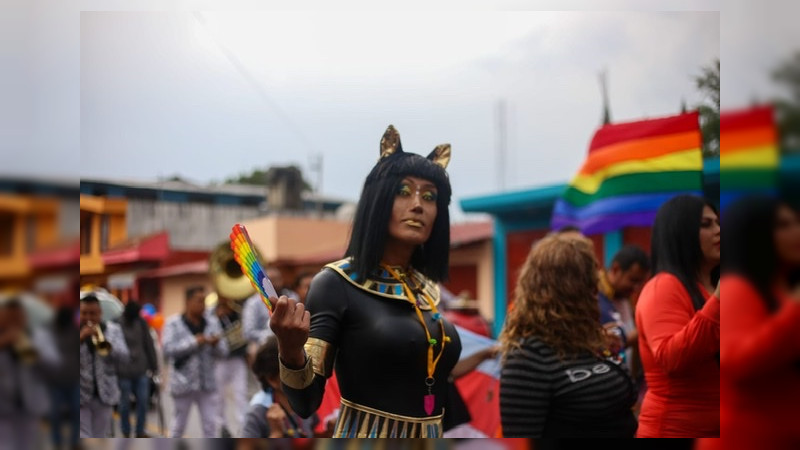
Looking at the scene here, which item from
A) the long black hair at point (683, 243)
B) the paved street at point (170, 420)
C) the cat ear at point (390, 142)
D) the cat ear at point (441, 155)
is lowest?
the paved street at point (170, 420)

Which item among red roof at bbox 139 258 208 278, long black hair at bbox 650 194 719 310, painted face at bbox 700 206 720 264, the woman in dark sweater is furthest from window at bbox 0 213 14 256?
red roof at bbox 139 258 208 278

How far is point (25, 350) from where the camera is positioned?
226 centimetres

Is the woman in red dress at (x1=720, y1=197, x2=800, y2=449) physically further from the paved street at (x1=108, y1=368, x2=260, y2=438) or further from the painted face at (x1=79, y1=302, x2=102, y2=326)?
the paved street at (x1=108, y1=368, x2=260, y2=438)

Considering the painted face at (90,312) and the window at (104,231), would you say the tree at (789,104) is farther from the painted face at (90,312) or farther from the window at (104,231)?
the painted face at (90,312)

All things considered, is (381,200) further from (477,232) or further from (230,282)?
(477,232)

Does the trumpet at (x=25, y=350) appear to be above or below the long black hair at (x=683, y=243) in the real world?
below

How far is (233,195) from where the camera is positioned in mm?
13594

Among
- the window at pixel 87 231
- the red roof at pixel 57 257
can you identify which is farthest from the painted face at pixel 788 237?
the window at pixel 87 231

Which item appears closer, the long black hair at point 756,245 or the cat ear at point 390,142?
the long black hair at point 756,245

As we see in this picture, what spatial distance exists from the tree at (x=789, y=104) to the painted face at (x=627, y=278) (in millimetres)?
2620

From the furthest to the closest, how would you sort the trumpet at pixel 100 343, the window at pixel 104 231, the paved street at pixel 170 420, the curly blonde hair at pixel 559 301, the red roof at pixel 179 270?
the red roof at pixel 179 270 → the paved street at pixel 170 420 → the trumpet at pixel 100 343 → the window at pixel 104 231 → the curly blonde hair at pixel 559 301

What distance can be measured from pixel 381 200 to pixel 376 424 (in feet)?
2.11

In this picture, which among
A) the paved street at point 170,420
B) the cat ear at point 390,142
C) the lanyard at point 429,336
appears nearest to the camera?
the lanyard at point 429,336

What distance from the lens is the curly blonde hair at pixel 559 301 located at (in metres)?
3.22
